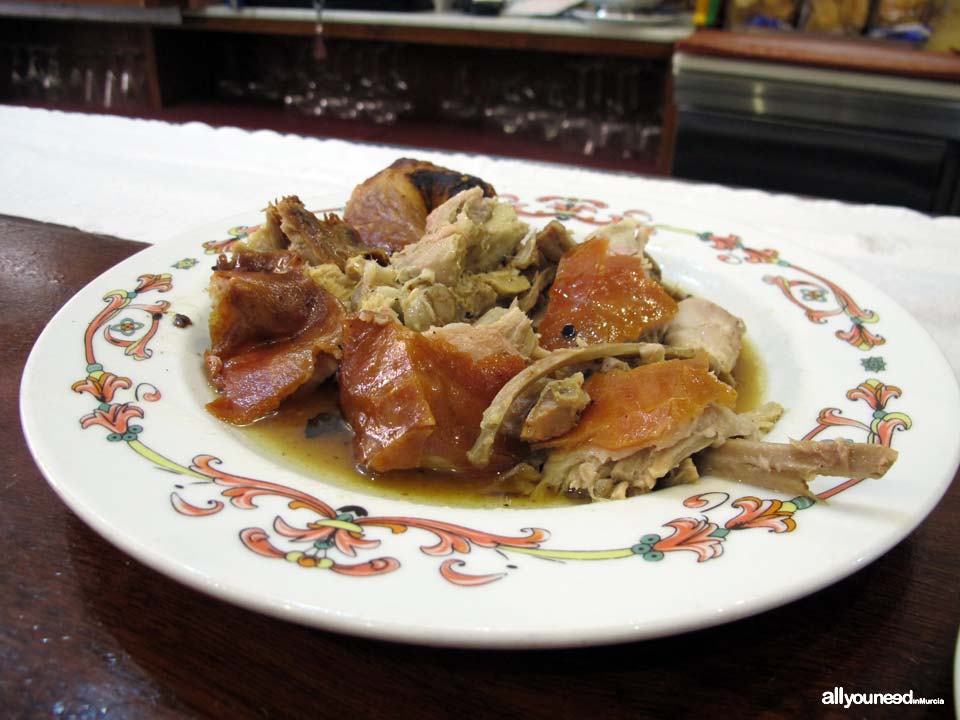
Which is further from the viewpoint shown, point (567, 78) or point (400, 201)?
point (567, 78)

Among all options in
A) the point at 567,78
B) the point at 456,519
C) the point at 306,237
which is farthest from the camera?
the point at 567,78

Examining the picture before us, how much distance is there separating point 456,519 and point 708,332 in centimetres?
73

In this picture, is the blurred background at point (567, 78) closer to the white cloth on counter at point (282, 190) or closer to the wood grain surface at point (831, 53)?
the wood grain surface at point (831, 53)

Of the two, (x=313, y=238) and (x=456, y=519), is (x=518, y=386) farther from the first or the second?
(x=313, y=238)

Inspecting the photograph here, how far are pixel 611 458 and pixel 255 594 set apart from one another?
545 mm

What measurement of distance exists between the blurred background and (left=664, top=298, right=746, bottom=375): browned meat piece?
94.2 inches

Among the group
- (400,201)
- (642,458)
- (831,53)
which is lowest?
(642,458)

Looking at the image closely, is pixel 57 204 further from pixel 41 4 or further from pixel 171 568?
pixel 41 4

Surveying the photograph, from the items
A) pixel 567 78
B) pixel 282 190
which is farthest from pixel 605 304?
pixel 567 78

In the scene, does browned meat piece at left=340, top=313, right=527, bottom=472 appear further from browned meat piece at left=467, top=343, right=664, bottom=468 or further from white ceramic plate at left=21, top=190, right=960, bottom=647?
white ceramic plate at left=21, top=190, right=960, bottom=647

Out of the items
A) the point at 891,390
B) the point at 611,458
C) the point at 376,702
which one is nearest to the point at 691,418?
the point at 611,458

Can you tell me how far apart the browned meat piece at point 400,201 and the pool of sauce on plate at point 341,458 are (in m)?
0.44

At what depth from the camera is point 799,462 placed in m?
0.93

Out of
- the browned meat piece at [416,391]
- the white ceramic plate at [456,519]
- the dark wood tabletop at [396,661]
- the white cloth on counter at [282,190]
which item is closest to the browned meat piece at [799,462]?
the white ceramic plate at [456,519]
